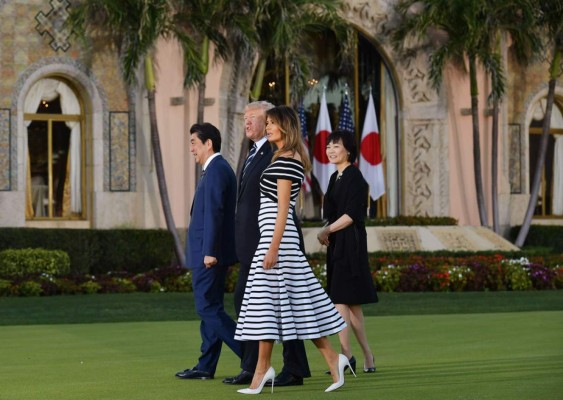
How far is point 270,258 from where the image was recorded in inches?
349

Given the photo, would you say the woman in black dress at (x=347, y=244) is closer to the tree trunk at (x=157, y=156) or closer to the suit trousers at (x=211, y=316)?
the suit trousers at (x=211, y=316)

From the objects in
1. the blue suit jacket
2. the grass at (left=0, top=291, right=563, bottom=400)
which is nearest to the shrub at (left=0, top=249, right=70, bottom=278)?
the grass at (left=0, top=291, right=563, bottom=400)

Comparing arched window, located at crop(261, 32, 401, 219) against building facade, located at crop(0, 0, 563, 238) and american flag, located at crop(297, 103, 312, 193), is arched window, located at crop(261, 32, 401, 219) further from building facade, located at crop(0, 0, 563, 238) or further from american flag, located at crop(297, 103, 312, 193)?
american flag, located at crop(297, 103, 312, 193)

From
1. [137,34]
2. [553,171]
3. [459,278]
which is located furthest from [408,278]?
[553,171]

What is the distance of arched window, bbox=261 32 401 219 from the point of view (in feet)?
100

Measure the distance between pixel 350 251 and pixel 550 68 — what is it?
21419 mm

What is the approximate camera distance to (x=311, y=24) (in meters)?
27.6

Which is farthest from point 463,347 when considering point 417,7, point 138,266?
point 417,7

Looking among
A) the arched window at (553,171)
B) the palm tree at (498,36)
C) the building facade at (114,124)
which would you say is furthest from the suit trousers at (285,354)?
the arched window at (553,171)

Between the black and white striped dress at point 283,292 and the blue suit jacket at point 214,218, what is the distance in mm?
656

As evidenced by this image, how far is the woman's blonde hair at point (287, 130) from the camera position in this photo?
359 inches

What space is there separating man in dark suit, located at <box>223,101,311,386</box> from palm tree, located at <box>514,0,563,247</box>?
69.2 ft

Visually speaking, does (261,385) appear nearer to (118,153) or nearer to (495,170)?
(118,153)

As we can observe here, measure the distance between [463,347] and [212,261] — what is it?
338 cm
